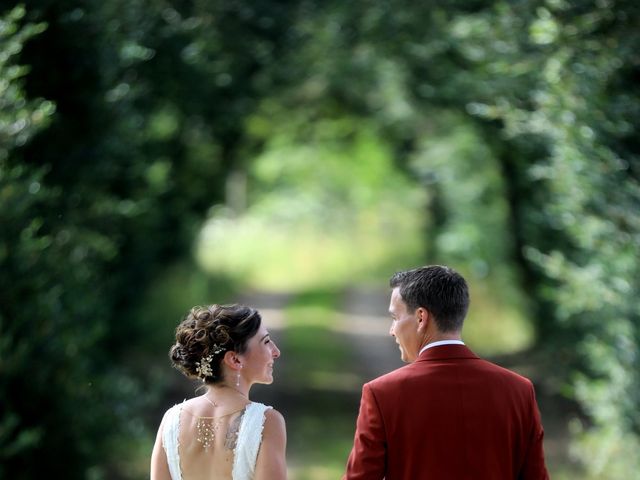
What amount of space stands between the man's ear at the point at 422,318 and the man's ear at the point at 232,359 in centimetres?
74

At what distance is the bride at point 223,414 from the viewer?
4312 millimetres

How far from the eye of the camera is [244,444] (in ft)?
14.1

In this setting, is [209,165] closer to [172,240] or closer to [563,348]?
[172,240]

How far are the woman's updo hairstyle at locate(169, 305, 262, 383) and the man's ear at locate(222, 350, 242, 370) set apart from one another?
0.01 m

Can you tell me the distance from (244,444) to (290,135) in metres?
21.5

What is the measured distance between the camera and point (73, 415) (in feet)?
29.8

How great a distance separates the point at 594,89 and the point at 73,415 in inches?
182

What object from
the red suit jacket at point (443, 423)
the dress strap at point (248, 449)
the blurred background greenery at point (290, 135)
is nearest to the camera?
the red suit jacket at point (443, 423)

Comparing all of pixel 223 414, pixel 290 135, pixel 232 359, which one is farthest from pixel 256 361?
pixel 290 135

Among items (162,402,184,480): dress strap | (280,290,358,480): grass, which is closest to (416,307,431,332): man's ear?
(162,402,184,480): dress strap

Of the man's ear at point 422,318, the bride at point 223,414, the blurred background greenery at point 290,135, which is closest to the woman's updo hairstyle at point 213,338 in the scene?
the bride at point 223,414

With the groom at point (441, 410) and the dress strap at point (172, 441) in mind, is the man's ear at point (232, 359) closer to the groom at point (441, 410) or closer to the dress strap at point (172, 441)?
the dress strap at point (172, 441)

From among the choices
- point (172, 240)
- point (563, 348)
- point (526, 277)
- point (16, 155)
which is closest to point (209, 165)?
point (172, 240)

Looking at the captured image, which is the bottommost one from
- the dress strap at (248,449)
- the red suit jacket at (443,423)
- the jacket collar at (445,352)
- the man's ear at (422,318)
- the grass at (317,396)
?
the grass at (317,396)
